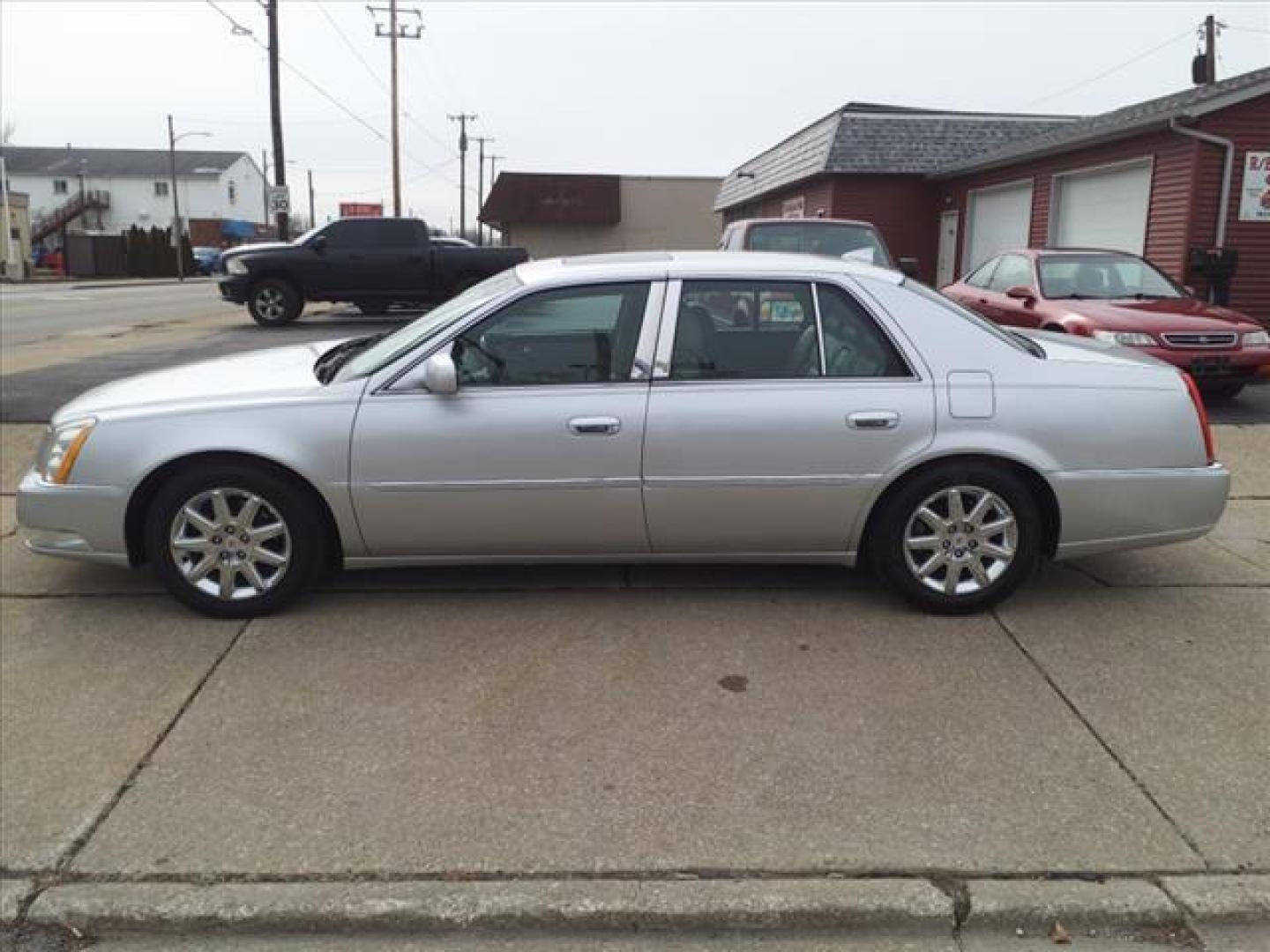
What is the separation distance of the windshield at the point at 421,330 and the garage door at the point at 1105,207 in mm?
12524

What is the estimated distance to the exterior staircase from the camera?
73.8 meters

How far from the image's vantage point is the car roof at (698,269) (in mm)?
4535

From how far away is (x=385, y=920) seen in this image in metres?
2.70

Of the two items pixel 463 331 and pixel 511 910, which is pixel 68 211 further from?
pixel 511 910

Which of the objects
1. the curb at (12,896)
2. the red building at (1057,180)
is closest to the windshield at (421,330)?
the curb at (12,896)

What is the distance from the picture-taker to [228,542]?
4441mm

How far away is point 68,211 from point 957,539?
85.9 meters

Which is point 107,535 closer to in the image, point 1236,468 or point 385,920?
point 385,920

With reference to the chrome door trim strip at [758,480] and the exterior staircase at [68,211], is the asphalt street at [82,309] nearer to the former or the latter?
the chrome door trim strip at [758,480]

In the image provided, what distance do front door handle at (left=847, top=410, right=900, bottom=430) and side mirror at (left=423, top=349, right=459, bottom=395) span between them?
1.60 meters

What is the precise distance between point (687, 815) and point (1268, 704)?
2.18 m

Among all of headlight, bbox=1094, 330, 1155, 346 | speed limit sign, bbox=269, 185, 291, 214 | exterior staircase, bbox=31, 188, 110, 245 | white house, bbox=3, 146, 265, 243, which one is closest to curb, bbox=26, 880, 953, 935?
headlight, bbox=1094, 330, 1155, 346

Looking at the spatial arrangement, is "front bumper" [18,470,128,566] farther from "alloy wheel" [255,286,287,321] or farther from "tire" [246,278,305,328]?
"alloy wheel" [255,286,287,321]

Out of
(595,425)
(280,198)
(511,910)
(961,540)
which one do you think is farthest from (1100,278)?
(280,198)
